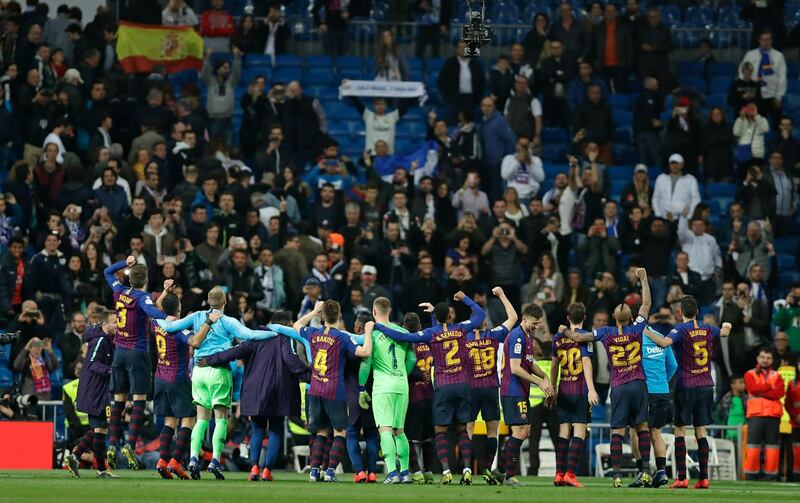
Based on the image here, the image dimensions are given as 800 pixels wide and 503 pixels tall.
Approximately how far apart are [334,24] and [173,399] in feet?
51.4

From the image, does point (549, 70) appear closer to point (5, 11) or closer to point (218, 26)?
point (218, 26)

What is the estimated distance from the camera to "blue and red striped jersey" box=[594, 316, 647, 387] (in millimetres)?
22062

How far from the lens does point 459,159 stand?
32.7 meters

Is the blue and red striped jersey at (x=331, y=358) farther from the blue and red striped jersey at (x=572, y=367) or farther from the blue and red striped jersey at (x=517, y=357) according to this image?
the blue and red striped jersey at (x=572, y=367)

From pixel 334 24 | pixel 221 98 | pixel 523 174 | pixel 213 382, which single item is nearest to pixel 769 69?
pixel 523 174

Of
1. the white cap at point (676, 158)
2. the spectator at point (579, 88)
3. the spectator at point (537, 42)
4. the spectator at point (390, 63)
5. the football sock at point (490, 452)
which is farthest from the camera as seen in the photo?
the spectator at point (537, 42)

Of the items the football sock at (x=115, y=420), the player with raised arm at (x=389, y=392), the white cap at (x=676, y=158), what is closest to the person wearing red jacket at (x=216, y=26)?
the white cap at (x=676, y=158)

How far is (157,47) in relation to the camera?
3416 centimetres

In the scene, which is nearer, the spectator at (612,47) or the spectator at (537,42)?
the spectator at (537,42)

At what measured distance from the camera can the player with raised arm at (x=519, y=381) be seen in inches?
858

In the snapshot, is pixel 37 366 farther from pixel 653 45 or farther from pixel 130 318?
pixel 653 45

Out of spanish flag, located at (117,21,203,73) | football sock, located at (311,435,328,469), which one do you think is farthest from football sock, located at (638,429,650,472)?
spanish flag, located at (117,21,203,73)

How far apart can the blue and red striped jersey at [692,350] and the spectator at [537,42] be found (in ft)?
43.6

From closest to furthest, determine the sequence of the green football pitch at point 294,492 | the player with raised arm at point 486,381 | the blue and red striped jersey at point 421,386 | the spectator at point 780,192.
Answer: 1. the green football pitch at point 294,492
2. the player with raised arm at point 486,381
3. the blue and red striped jersey at point 421,386
4. the spectator at point 780,192
